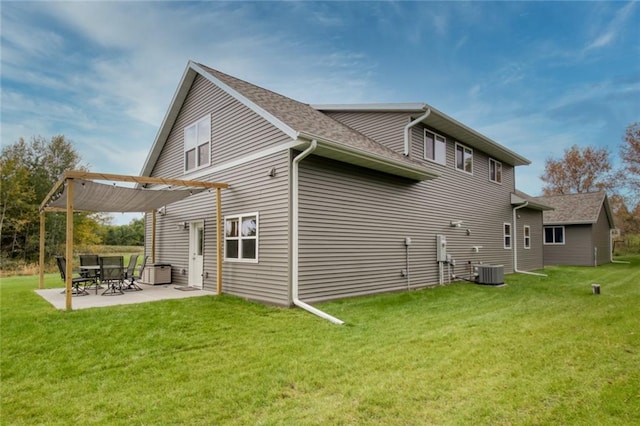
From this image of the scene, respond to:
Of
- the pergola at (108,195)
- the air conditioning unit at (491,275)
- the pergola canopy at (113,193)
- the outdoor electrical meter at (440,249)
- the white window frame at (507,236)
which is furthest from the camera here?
the white window frame at (507,236)

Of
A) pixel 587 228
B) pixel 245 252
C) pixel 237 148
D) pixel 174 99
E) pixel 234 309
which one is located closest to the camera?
pixel 234 309

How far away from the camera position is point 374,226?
28.8ft

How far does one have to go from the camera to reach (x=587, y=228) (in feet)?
64.7

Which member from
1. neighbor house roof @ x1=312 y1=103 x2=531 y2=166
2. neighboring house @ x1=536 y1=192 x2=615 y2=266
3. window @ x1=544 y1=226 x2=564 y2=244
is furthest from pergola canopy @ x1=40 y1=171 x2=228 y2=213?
window @ x1=544 y1=226 x2=564 y2=244

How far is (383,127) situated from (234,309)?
22.1 ft

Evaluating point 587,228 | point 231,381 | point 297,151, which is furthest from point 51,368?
point 587,228

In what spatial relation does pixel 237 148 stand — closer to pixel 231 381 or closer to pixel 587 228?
pixel 231 381

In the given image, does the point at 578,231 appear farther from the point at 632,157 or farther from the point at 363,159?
the point at 363,159

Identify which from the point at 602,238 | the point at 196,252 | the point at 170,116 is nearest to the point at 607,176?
the point at 602,238

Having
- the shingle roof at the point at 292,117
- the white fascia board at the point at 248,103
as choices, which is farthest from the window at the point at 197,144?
the shingle roof at the point at 292,117

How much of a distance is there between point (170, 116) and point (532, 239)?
53.6ft

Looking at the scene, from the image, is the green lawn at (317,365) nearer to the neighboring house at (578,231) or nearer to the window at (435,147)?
the window at (435,147)

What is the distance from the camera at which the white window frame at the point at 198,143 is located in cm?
→ 994

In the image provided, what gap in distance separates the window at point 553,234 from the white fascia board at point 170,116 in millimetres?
20950
